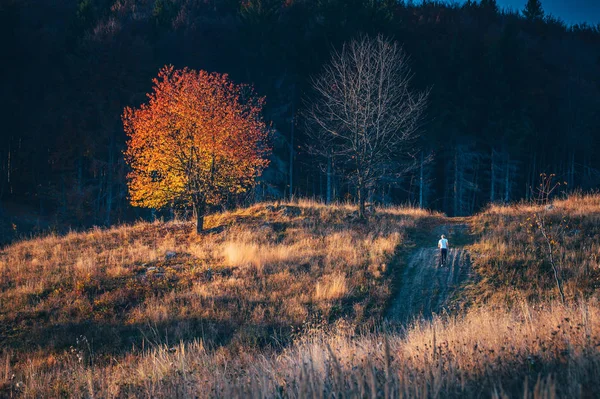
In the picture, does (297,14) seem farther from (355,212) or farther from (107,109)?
(355,212)

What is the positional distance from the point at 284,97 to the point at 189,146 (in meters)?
17.3

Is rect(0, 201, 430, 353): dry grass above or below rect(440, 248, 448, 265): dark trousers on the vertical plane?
below

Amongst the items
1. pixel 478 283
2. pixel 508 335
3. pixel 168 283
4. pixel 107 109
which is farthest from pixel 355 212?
pixel 107 109

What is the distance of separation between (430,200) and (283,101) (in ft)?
51.3

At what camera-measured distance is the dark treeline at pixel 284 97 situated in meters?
29.8

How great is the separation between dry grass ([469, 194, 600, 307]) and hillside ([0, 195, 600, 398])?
62mm

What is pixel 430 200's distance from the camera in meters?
32.3

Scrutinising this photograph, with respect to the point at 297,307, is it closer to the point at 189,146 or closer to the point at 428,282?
the point at 428,282

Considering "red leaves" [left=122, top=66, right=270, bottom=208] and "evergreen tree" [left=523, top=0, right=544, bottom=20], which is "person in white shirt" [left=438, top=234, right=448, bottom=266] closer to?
"red leaves" [left=122, top=66, right=270, bottom=208]

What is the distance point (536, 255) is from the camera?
462 inches

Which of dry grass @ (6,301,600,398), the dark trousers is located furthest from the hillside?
the dark trousers

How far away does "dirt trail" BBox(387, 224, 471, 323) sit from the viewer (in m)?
10.2

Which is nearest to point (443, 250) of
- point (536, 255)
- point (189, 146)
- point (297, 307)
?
point (536, 255)

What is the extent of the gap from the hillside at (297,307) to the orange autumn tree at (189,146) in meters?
2.38
